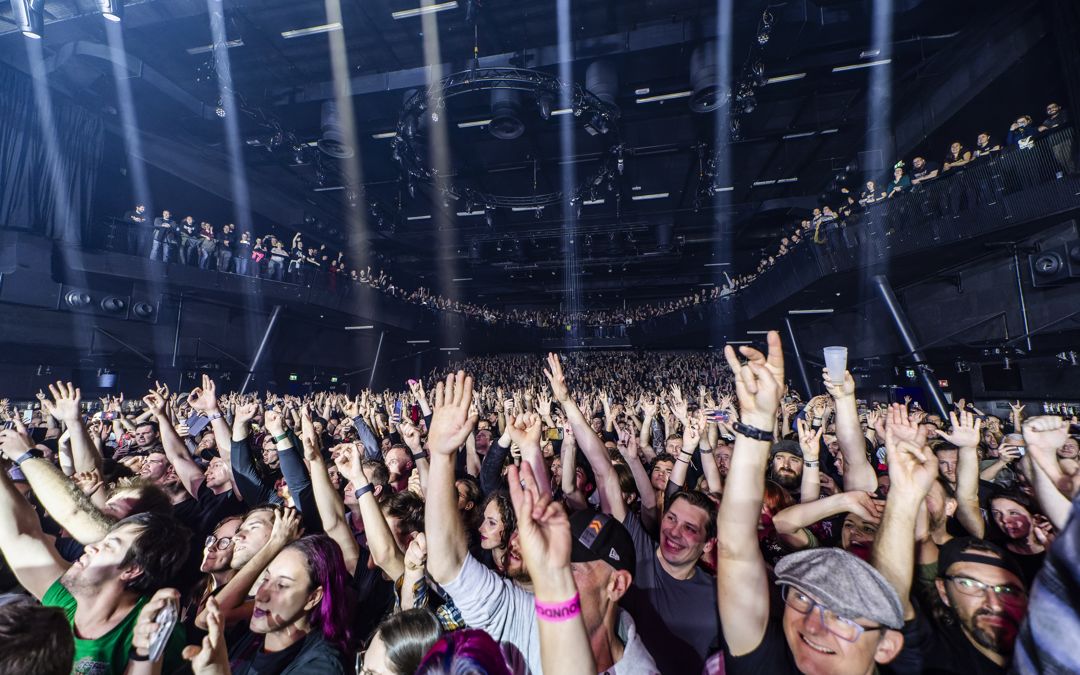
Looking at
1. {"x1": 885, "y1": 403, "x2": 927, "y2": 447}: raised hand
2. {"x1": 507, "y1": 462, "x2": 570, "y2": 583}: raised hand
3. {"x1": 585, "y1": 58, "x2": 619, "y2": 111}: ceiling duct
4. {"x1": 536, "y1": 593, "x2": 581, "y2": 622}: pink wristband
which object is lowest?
{"x1": 536, "y1": 593, "x2": 581, "y2": 622}: pink wristband

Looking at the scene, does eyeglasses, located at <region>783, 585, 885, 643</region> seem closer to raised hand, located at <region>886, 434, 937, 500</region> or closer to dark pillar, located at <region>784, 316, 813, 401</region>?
raised hand, located at <region>886, 434, 937, 500</region>

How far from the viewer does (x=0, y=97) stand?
25.6ft

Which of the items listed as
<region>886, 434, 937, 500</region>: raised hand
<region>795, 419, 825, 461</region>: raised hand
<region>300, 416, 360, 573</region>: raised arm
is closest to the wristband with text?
<region>886, 434, 937, 500</region>: raised hand

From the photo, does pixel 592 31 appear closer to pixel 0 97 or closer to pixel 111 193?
pixel 0 97

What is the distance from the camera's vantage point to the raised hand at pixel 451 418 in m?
1.57

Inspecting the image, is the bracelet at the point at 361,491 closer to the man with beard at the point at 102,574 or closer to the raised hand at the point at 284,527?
the raised hand at the point at 284,527

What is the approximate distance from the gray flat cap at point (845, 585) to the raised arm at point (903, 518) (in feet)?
0.76

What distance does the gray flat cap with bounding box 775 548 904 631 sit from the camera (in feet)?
4.11

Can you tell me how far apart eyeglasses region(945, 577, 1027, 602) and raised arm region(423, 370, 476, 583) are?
6.14 feet

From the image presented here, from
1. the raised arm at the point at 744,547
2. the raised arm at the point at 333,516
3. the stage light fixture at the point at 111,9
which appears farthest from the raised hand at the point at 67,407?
the stage light fixture at the point at 111,9

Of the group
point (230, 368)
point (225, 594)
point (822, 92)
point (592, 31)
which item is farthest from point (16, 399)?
point (822, 92)

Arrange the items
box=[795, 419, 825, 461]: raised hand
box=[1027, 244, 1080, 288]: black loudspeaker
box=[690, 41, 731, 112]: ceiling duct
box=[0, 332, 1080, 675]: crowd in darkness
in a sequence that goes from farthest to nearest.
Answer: box=[690, 41, 731, 112]: ceiling duct → box=[1027, 244, 1080, 288]: black loudspeaker → box=[795, 419, 825, 461]: raised hand → box=[0, 332, 1080, 675]: crowd in darkness

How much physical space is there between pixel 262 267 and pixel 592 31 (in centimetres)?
939

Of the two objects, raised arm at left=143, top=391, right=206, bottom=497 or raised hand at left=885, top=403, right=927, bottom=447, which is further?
raised arm at left=143, top=391, right=206, bottom=497
